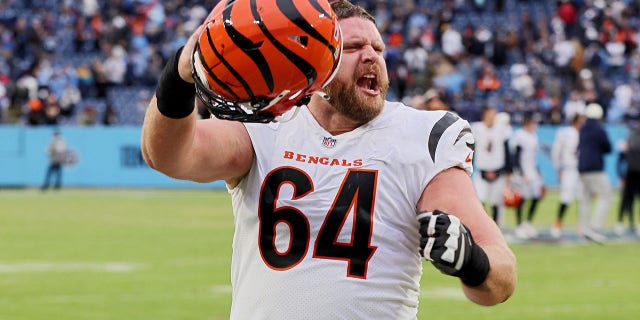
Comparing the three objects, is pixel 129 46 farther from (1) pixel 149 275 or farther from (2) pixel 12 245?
(1) pixel 149 275

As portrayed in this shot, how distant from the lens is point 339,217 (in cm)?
379

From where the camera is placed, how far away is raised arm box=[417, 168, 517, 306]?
11.5ft

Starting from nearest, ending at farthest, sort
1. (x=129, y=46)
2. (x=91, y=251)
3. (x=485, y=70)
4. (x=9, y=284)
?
(x=9, y=284)
(x=91, y=251)
(x=485, y=70)
(x=129, y=46)

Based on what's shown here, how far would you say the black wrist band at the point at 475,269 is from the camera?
3318 millimetres

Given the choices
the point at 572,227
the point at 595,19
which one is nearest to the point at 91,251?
the point at 572,227

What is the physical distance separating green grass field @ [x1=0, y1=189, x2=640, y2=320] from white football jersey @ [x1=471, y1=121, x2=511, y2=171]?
5.41ft

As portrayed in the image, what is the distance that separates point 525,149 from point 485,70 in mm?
13002

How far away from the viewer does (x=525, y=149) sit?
18.5 metres

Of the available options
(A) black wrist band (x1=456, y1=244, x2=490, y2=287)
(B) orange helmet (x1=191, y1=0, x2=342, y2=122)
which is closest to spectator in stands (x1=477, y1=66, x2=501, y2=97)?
(A) black wrist band (x1=456, y1=244, x2=490, y2=287)

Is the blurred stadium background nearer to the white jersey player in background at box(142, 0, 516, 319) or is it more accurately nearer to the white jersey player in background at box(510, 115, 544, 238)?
the white jersey player in background at box(510, 115, 544, 238)

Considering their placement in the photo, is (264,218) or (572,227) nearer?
(264,218)

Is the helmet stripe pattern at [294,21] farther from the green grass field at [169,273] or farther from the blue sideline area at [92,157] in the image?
the blue sideline area at [92,157]

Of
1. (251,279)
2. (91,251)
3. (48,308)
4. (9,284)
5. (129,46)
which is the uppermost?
(251,279)

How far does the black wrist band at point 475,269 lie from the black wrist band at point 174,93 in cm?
92
